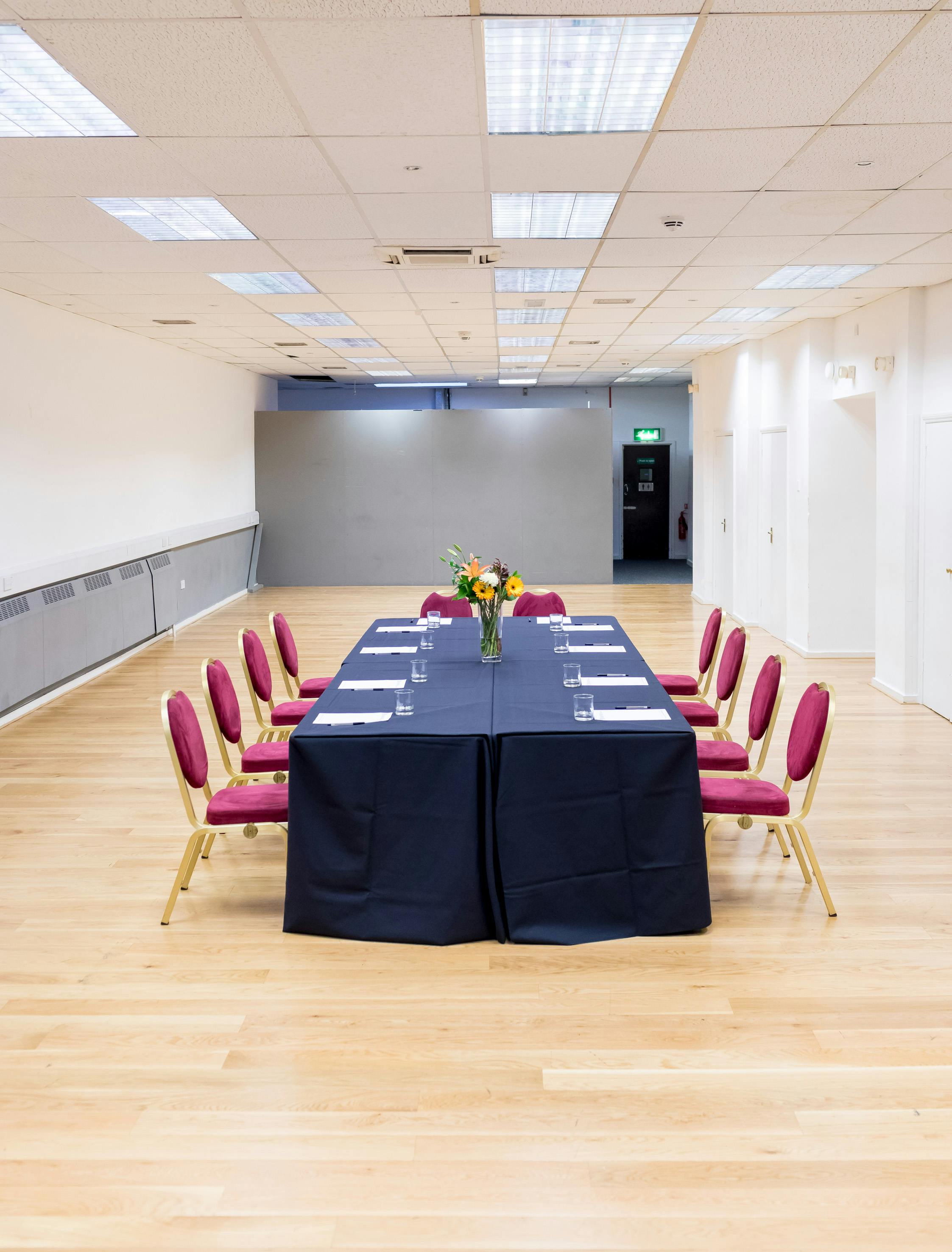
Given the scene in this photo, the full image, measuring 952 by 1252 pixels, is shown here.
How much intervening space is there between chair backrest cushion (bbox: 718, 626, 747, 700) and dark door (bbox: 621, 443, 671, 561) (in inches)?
590

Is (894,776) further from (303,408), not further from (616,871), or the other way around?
(303,408)

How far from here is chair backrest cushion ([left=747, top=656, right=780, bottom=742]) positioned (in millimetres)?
4973

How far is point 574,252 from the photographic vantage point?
6.55 meters

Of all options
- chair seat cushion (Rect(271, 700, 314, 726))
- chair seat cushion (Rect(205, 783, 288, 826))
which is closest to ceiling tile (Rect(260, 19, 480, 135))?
chair seat cushion (Rect(205, 783, 288, 826))

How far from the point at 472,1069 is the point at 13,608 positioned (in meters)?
5.75

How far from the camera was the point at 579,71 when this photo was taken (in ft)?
11.8

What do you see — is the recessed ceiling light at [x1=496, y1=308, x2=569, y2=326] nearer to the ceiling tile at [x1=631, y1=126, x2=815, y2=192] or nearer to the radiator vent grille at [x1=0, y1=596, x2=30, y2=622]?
the ceiling tile at [x1=631, y1=126, x2=815, y2=192]

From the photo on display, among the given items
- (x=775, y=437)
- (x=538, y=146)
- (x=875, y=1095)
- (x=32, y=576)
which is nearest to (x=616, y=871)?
(x=875, y=1095)

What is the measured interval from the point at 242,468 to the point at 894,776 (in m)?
11.9

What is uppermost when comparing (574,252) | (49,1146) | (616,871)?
(574,252)

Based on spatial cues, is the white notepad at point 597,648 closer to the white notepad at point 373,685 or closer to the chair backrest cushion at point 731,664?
the chair backrest cushion at point 731,664

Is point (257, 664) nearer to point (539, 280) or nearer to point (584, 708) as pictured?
point (584, 708)

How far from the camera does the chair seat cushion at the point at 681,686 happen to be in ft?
21.3

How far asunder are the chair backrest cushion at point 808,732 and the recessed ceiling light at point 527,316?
215 inches
